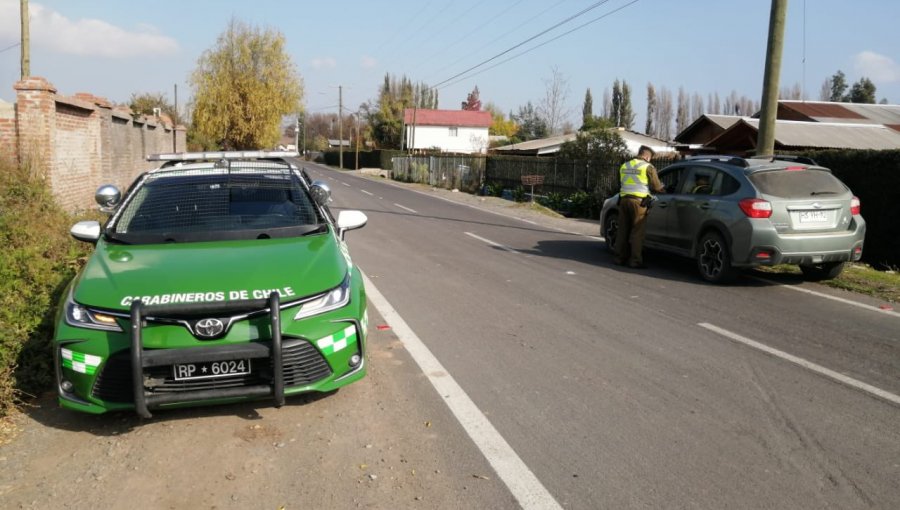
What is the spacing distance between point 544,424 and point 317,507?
163 centimetres

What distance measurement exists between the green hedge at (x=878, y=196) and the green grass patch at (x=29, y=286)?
1236 centimetres

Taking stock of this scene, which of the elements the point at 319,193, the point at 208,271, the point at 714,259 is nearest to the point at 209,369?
the point at 208,271

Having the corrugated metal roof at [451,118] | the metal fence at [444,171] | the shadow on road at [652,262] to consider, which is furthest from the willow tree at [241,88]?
the corrugated metal roof at [451,118]

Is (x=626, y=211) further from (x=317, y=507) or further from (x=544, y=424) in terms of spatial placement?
(x=317, y=507)

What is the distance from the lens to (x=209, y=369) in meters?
4.16

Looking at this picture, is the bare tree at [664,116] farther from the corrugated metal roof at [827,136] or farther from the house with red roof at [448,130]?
the corrugated metal roof at [827,136]

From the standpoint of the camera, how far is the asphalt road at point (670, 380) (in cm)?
379

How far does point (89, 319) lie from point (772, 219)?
26.3 feet

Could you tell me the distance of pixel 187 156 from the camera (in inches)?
266

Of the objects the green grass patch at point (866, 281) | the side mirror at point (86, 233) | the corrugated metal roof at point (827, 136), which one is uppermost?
the corrugated metal roof at point (827, 136)

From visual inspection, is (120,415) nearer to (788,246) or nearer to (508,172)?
(788,246)

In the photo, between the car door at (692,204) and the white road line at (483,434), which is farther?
the car door at (692,204)

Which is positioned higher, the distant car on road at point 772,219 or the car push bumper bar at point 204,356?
the distant car on road at point 772,219

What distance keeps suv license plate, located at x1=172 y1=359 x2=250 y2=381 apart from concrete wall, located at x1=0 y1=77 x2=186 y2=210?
31.8 ft
